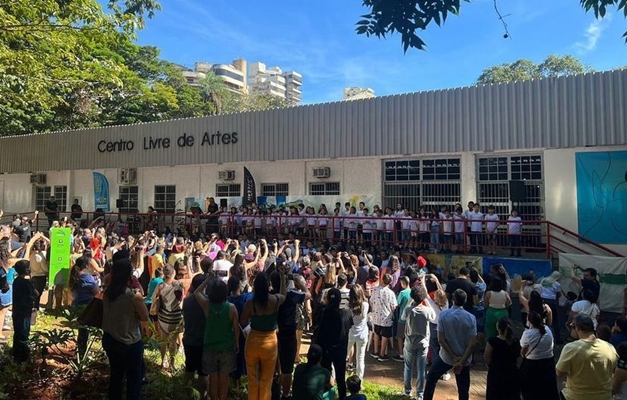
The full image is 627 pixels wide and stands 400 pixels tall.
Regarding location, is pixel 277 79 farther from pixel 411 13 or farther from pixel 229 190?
pixel 411 13

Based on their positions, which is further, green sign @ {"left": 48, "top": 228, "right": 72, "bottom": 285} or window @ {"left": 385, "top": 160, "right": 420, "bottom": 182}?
window @ {"left": 385, "top": 160, "right": 420, "bottom": 182}

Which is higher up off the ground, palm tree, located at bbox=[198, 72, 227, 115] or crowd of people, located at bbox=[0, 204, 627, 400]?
palm tree, located at bbox=[198, 72, 227, 115]

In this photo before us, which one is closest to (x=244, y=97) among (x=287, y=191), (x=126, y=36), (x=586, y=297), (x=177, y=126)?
(x=177, y=126)

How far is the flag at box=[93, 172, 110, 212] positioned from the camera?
73.9 feet

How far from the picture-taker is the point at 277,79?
457 ft

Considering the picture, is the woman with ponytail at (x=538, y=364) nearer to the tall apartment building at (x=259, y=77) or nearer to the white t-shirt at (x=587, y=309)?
the white t-shirt at (x=587, y=309)

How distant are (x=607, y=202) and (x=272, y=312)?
36.7ft

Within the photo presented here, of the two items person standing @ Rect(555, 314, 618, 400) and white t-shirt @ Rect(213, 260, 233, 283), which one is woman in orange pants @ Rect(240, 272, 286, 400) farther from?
person standing @ Rect(555, 314, 618, 400)

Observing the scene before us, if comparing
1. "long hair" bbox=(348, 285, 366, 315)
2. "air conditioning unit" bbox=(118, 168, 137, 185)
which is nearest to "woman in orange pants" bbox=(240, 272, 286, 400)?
"long hair" bbox=(348, 285, 366, 315)

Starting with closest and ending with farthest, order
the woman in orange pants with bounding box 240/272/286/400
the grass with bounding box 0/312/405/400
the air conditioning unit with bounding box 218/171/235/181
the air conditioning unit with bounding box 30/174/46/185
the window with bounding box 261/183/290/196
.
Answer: the woman in orange pants with bounding box 240/272/286/400
the grass with bounding box 0/312/405/400
the window with bounding box 261/183/290/196
the air conditioning unit with bounding box 218/171/235/181
the air conditioning unit with bounding box 30/174/46/185

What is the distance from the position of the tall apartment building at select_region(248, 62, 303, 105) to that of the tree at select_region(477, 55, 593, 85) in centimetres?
8899

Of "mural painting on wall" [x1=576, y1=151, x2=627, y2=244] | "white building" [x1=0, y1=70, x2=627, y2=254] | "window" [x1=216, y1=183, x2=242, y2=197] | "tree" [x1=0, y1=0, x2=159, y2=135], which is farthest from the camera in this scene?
"window" [x1=216, y1=183, x2=242, y2=197]

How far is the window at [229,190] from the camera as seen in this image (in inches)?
756

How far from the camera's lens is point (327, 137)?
16.4 metres
